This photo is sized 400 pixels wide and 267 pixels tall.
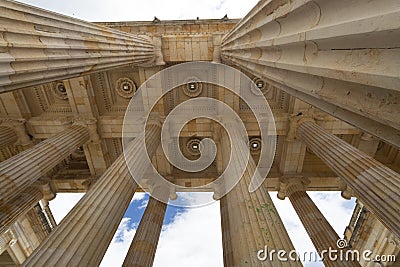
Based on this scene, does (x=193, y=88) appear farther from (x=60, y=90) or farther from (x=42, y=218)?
(x=42, y=218)

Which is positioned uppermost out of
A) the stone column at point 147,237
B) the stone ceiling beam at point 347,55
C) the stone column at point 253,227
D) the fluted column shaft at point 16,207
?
the stone ceiling beam at point 347,55

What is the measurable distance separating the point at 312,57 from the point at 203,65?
11.1 m

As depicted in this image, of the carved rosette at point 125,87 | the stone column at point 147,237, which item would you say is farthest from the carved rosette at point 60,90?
the stone column at point 147,237

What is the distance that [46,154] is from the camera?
10.3 m

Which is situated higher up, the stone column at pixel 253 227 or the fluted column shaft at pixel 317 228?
the stone column at pixel 253 227

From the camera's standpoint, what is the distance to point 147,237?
38.5 feet

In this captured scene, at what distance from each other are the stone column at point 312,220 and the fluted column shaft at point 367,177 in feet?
12.1

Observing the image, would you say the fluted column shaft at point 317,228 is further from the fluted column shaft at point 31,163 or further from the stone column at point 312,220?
the fluted column shaft at point 31,163

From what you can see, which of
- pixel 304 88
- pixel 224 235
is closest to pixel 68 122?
pixel 224 235

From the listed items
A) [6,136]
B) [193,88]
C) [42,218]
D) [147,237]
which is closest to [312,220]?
[147,237]

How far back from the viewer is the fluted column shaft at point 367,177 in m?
6.79

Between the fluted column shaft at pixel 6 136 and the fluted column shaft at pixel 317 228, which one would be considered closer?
the fluted column shaft at pixel 317 228

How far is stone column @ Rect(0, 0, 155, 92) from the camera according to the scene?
4.57m

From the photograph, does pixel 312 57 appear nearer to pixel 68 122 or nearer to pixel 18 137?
pixel 68 122
